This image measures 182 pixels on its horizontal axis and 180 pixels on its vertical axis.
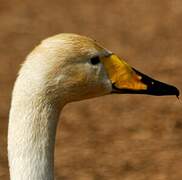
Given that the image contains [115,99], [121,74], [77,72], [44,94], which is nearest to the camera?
[44,94]

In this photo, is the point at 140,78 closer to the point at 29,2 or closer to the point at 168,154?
the point at 168,154

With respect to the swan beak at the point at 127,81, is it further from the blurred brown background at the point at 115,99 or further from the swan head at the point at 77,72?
the blurred brown background at the point at 115,99

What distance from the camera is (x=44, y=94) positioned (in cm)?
468

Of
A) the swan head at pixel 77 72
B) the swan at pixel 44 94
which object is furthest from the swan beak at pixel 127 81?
the swan at pixel 44 94

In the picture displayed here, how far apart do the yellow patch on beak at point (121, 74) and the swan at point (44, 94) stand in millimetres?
123

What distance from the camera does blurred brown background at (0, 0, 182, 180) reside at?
8406mm

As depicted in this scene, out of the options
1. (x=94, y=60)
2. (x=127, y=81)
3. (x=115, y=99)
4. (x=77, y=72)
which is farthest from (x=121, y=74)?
(x=115, y=99)

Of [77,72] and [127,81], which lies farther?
[127,81]

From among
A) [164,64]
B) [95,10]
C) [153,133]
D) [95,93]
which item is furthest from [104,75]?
[95,10]

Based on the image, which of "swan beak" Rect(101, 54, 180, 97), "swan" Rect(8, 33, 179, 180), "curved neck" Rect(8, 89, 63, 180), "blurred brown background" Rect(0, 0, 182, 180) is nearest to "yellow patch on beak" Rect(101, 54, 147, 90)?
"swan beak" Rect(101, 54, 180, 97)

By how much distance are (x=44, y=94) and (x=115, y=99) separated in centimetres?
514

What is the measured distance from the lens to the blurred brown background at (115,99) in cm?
841

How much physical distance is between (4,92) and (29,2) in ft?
9.00

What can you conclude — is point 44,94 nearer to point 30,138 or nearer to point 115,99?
point 30,138
